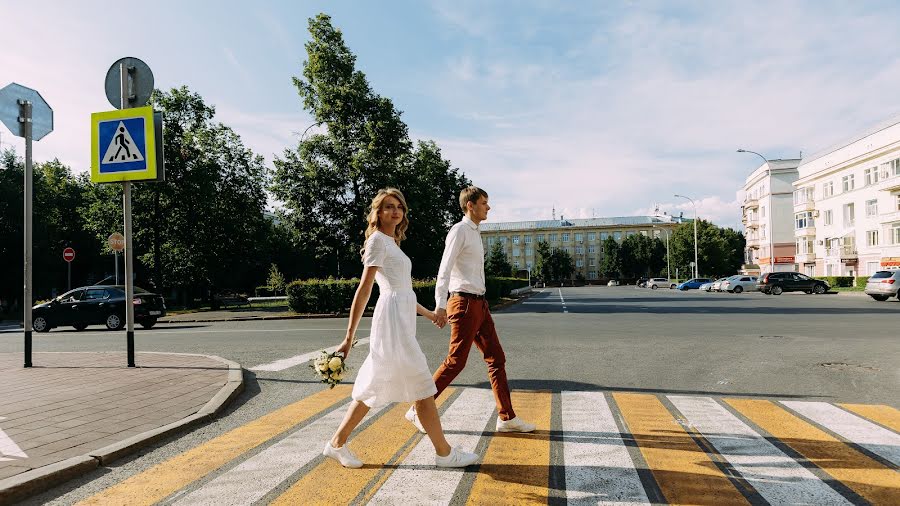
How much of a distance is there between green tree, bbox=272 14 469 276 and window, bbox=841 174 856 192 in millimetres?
44605

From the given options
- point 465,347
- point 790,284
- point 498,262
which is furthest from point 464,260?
point 498,262

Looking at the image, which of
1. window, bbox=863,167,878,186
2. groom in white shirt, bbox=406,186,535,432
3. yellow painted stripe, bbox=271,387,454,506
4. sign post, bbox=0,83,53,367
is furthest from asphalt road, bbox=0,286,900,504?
window, bbox=863,167,878,186

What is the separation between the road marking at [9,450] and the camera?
161 inches

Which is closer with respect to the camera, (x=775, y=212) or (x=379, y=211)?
(x=379, y=211)

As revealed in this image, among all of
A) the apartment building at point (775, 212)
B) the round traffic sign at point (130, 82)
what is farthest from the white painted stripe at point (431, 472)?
the apartment building at point (775, 212)

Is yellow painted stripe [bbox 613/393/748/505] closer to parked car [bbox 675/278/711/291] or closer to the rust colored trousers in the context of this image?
the rust colored trousers

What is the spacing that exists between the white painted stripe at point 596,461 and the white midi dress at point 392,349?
1.03 metres

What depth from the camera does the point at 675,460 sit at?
396 cm

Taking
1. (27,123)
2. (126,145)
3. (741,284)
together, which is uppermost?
(27,123)

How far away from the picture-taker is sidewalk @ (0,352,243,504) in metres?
3.98

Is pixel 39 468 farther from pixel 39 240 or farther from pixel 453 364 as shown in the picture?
pixel 39 240

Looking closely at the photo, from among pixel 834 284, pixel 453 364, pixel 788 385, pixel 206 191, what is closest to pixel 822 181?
pixel 834 284

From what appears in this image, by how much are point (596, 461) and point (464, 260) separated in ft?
5.67

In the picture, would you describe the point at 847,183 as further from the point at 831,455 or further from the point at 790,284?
the point at 831,455
